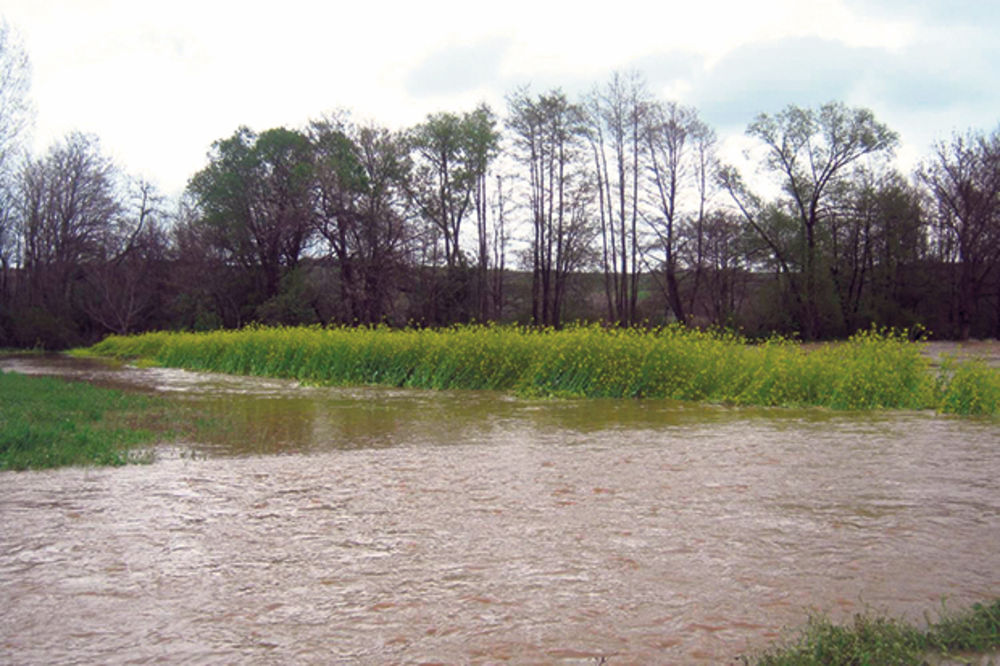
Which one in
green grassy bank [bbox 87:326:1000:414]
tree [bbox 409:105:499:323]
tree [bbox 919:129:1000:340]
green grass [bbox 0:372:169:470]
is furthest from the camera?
tree [bbox 409:105:499:323]

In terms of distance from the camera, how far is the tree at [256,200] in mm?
34656

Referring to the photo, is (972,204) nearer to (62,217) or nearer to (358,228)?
(358,228)

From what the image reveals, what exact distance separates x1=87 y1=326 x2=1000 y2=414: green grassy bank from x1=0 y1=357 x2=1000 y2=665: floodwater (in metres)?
2.75

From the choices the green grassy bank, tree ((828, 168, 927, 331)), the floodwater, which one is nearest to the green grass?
the floodwater

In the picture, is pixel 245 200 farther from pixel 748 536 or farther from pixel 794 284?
pixel 748 536

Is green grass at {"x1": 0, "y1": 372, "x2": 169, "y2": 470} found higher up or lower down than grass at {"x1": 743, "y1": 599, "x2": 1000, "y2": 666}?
higher up

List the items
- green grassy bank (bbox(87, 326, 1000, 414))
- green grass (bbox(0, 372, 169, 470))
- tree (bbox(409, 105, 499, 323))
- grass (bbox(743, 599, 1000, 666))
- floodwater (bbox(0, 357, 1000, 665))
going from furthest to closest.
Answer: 1. tree (bbox(409, 105, 499, 323))
2. green grassy bank (bbox(87, 326, 1000, 414))
3. green grass (bbox(0, 372, 169, 470))
4. floodwater (bbox(0, 357, 1000, 665))
5. grass (bbox(743, 599, 1000, 666))

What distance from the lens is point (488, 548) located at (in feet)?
13.2

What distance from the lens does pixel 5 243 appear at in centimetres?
4109

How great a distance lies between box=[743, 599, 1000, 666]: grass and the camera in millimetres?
2475

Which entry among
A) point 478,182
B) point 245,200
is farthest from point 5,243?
point 478,182

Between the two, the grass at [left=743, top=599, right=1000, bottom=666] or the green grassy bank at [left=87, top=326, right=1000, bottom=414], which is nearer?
the grass at [left=743, top=599, right=1000, bottom=666]

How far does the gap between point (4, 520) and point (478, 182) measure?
118 feet

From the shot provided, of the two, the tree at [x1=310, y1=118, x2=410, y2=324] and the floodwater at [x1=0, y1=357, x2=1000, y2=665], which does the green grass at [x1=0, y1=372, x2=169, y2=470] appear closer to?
the floodwater at [x1=0, y1=357, x2=1000, y2=665]
